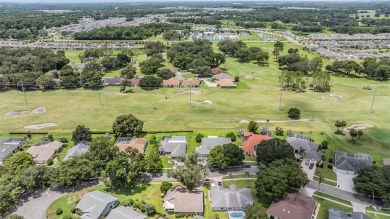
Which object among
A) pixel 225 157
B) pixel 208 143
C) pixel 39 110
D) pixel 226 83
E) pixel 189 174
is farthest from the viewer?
pixel 226 83

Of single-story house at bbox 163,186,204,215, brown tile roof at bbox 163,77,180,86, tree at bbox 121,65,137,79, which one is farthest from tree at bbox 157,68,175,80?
single-story house at bbox 163,186,204,215

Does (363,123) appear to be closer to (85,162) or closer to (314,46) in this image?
(85,162)

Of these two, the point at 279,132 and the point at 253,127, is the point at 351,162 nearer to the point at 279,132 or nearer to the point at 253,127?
the point at 279,132

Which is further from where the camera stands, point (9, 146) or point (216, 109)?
point (216, 109)

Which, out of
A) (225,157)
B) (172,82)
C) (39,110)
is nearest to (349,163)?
(225,157)

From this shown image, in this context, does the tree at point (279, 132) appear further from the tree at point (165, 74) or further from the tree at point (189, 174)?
the tree at point (165, 74)

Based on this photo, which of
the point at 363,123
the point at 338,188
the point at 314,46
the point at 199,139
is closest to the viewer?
the point at 338,188

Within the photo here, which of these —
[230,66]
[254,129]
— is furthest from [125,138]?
[230,66]

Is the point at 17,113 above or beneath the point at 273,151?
beneath
